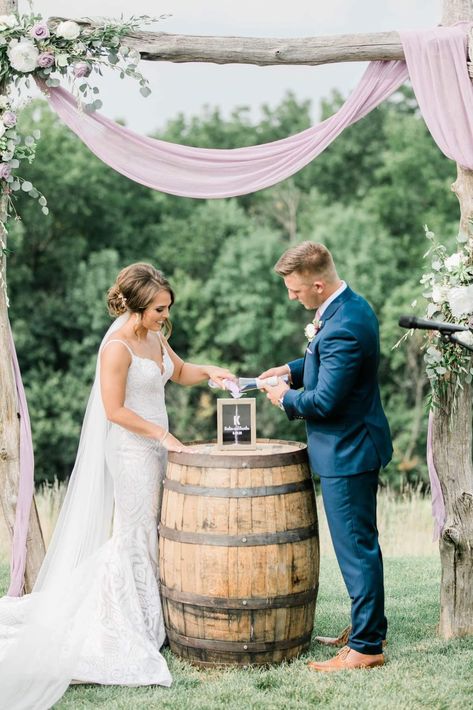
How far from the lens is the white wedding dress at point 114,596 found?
169 inches

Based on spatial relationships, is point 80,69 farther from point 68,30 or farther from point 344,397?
point 344,397

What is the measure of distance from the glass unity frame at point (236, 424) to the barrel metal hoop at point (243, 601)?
74 centimetres

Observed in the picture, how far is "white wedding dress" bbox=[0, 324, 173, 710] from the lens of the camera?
4297mm

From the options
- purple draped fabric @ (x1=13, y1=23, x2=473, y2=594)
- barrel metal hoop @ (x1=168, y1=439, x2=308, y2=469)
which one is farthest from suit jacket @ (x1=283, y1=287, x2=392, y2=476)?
purple draped fabric @ (x1=13, y1=23, x2=473, y2=594)

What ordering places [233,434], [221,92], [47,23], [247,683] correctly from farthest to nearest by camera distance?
[221,92], [47,23], [233,434], [247,683]

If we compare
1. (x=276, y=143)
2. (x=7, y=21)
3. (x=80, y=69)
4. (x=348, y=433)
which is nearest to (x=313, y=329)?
(x=348, y=433)

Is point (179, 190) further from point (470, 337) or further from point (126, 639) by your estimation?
point (126, 639)

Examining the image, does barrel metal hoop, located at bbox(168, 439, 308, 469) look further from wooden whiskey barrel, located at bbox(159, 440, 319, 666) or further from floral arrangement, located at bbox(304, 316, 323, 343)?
floral arrangement, located at bbox(304, 316, 323, 343)

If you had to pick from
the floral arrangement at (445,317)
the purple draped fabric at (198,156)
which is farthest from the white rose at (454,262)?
the purple draped fabric at (198,156)

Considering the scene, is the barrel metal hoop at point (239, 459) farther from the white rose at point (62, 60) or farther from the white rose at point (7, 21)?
the white rose at point (7, 21)

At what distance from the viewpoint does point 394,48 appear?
192 inches

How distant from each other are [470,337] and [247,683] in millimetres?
1924

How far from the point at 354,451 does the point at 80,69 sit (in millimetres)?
2511

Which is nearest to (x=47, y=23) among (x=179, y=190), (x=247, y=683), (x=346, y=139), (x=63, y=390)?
(x=179, y=190)
